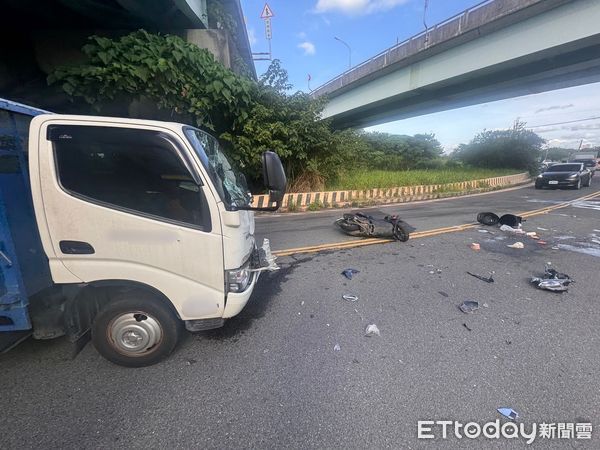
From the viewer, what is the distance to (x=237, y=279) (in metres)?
2.42

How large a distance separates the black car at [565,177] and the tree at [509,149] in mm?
11609

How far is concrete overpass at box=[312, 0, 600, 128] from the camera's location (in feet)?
32.7

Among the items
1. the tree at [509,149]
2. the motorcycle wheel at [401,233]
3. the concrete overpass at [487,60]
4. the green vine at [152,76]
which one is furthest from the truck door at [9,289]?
the tree at [509,149]

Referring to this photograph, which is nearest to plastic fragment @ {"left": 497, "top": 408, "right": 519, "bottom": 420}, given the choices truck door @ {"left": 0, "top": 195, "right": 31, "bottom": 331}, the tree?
truck door @ {"left": 0, "top": 195, "right": 31, "bottom": 331}

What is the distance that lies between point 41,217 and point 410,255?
511 centimetres

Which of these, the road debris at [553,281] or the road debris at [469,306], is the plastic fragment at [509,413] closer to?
the road debris at [469,306]

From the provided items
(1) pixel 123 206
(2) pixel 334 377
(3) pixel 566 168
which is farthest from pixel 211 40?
(3) pixel 566 168

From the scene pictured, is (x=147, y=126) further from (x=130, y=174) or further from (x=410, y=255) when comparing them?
(x=410, y=255)

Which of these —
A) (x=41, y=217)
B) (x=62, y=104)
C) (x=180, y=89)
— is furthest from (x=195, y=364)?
(x=62, y=104)

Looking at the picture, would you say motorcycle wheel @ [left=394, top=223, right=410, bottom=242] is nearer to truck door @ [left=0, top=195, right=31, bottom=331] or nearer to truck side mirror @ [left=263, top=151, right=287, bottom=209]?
truck side mirror @ [left=263, top=151, right=287, bottom=209]

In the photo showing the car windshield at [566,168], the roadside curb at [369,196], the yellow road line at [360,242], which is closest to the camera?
the yellow road line at [360,242]

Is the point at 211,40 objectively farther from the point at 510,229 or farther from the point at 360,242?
the point at 510,229

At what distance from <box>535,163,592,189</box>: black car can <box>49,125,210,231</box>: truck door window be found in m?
21.3

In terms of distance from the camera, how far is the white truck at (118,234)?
6.93 ft
